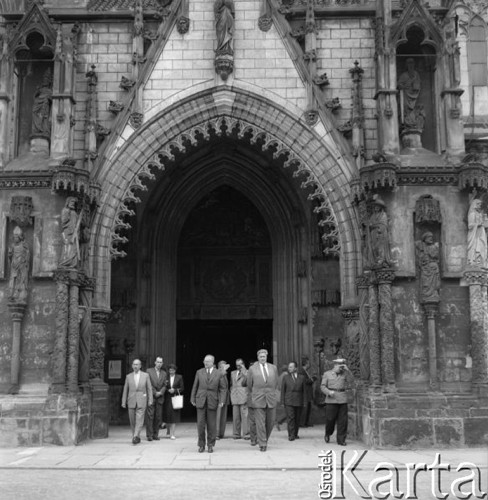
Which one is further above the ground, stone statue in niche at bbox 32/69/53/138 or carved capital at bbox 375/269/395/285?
stone statue in niche at bbox 32/69/53/138

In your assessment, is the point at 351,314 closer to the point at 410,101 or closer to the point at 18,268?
the point at 410,101

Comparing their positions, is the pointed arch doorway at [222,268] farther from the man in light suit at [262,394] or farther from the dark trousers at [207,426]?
the dark trousers at [207,426]

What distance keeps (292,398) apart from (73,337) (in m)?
4.51

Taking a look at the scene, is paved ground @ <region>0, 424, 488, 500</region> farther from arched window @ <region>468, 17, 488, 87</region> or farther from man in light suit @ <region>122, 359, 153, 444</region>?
arched window @ <region>468, 17, 488, 87</region>

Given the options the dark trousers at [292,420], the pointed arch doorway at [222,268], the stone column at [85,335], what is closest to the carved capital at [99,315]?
the stone column at [85,335]

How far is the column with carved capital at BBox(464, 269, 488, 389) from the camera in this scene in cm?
1502

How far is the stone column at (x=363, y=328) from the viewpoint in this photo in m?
15.7

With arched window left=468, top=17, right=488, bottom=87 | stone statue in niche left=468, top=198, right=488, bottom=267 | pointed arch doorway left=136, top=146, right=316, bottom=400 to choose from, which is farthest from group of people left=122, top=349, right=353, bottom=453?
arched window left=468, top=17, right=488, bottom=87

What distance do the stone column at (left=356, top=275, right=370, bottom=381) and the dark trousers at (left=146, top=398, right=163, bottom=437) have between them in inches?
167

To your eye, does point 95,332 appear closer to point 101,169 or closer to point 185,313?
point 101,169

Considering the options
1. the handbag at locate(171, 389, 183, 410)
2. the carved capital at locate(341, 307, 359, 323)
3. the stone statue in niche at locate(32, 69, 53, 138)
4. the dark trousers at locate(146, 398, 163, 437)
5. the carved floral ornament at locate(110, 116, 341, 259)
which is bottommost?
the dark trousers at locate(146, 398, 163, 437)

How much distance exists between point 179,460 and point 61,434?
3444 mm

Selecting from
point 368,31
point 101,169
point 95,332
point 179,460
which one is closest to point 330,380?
point 179,460

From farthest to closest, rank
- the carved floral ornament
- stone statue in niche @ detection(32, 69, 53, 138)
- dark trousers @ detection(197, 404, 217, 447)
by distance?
Answer: stone statue in niche @ detection(32, 69, 53, 138) → the carved floral ornament → dark trousers @ detection(197, 404, 217, 447)
